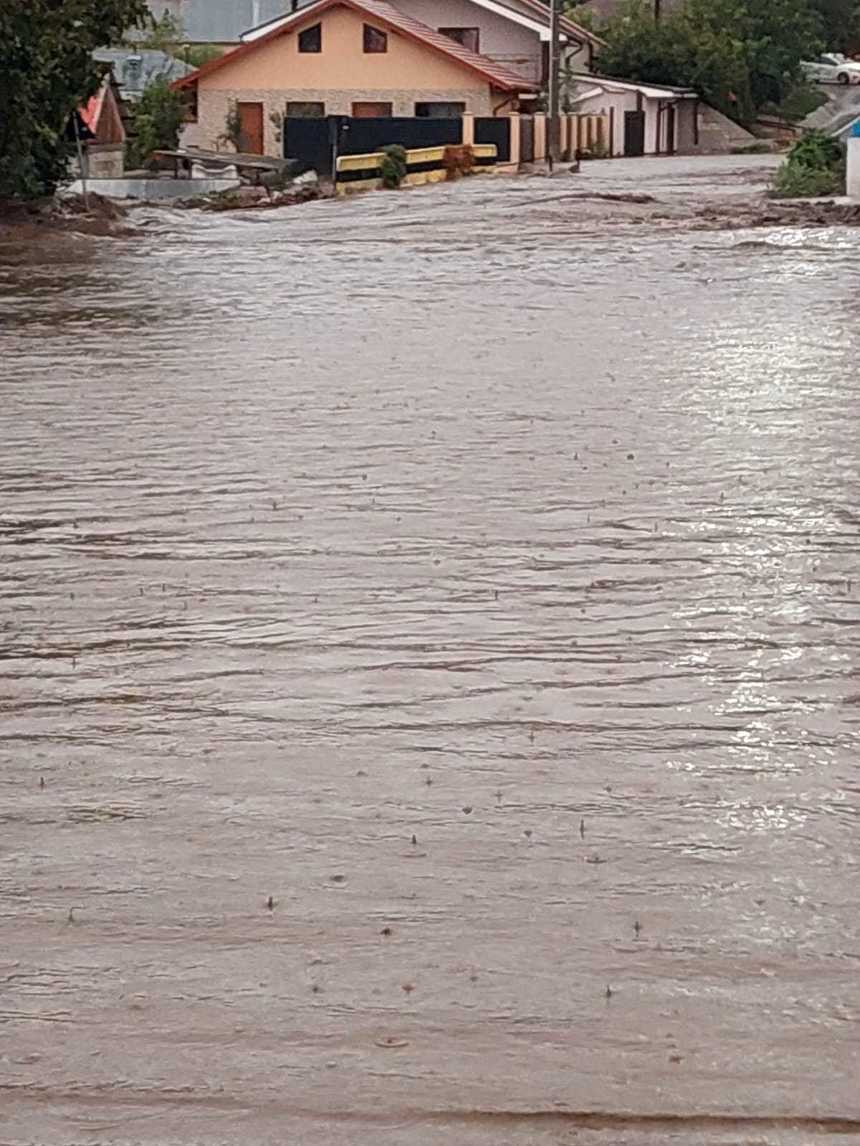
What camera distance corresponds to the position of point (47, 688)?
6.24 m

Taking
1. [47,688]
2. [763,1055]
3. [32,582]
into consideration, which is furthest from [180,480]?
[763,1055]

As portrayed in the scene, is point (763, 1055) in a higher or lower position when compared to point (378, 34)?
lower

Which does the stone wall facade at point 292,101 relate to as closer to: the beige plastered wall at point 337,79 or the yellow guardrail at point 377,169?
the beige plastered wall at point 337,79

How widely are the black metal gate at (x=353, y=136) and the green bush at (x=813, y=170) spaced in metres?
15.7

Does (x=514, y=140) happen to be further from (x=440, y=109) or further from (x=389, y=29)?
(x=389, y=29)

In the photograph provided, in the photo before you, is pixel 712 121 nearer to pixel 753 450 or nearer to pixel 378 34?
pixel 378 34

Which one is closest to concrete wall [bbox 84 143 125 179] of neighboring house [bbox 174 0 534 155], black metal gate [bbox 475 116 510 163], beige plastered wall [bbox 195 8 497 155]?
black metal gate [bbox 475 116 510 163]

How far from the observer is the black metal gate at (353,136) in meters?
52.6

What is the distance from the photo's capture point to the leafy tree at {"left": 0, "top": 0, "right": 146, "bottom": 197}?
27.2m

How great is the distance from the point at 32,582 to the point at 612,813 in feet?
10.3

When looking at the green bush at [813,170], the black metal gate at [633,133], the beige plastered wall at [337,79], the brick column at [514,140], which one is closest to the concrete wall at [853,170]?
the green bush at [813,170]

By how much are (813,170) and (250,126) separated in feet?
92.0

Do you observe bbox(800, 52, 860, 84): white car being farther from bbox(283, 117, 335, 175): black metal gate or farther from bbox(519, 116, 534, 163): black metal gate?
bbox(283, 117, 335, 175): black metal gate

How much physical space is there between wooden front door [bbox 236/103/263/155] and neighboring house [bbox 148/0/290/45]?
2057cm
